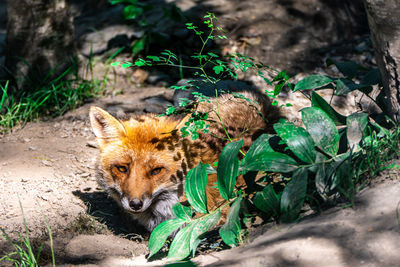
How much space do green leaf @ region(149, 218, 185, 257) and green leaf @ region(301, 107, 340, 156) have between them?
1.11 m

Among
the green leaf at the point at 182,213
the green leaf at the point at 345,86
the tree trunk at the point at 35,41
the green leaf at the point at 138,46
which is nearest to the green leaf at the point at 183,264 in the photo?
the green leaf at the point at 182,213

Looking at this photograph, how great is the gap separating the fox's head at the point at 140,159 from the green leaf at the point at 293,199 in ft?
3.30

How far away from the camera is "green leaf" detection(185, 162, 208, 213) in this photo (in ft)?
10.0

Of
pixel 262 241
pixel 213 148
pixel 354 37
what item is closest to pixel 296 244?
pixel 262 241

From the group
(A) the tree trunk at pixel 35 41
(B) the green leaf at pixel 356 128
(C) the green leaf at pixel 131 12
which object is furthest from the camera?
(C) the green leaf at pixel 131 12

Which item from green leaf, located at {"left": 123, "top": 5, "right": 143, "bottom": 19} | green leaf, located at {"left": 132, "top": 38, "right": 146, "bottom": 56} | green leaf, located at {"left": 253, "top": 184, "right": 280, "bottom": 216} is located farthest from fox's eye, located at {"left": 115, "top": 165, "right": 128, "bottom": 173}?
green leaf, located at {"left": 132, "top": 38, "right": 146, "bottom": 56}

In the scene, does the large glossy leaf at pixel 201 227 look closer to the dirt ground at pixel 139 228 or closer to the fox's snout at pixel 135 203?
the dirt ground at pixel 139 228

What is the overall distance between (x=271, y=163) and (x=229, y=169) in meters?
0.28

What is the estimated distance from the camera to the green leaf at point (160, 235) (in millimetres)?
3062

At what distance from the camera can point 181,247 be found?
2.95 meters

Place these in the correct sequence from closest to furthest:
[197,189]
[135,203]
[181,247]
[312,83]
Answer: [181,247] < [197,189] < [135,203] < [312,83]

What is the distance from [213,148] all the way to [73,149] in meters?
2.10

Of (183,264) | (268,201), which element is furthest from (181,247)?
(268,201)

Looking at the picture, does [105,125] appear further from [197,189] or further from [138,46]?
[138,46]
